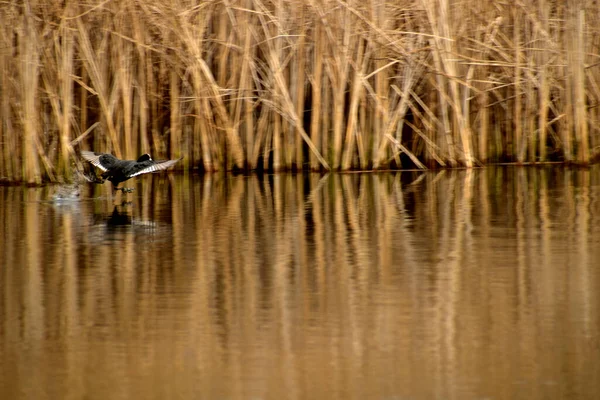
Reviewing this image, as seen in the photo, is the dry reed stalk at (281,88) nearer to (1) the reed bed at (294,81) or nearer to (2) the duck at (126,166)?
(1) the reed bed at (294,81)

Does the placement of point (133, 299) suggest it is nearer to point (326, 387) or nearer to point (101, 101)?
point (326, 387)

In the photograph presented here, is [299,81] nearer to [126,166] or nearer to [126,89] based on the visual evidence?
[126,89]

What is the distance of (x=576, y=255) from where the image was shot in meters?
6.13

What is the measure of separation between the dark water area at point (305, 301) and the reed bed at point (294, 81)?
93.9 inches

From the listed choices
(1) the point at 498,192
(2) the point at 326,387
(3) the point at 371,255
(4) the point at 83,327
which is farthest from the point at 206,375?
(1) the point at 498,192

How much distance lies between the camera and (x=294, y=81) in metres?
11.8

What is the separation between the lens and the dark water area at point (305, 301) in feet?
12.7

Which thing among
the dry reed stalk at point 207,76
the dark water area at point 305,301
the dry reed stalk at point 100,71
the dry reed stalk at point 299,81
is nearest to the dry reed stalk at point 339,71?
the dry reed stalk at point 299,81

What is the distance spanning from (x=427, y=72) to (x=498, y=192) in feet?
7.78

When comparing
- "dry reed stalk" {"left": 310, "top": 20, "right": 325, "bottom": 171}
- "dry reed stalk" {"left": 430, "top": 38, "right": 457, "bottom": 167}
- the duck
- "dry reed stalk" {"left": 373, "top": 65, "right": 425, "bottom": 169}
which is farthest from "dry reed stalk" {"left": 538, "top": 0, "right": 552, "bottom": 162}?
the duck

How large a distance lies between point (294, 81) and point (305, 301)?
6.98m

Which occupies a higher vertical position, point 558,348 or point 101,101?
point 101,101

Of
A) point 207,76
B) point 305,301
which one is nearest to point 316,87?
point 207,76

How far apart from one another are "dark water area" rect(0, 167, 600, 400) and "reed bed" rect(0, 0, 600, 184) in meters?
2.38
